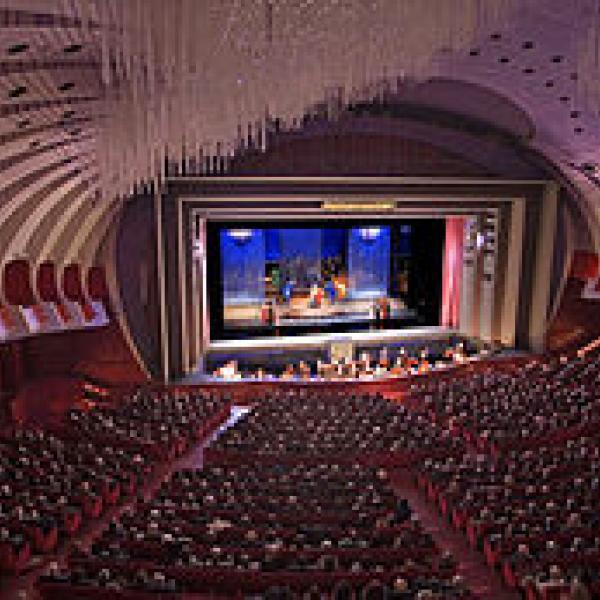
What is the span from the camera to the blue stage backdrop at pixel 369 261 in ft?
78.3

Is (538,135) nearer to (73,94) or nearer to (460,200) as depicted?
(460,200)

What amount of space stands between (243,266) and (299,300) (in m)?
2.85

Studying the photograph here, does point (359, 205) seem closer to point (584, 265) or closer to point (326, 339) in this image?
point (326, 339)

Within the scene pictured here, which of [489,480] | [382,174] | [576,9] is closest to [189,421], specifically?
[489,480]

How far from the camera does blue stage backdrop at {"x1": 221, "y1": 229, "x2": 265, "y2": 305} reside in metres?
22.6

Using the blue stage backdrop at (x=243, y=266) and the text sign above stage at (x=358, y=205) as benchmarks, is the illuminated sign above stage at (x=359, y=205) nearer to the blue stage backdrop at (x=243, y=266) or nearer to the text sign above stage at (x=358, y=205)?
the text sign above stage at (x=358, y=205)

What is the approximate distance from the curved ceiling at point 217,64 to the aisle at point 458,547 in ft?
21.8

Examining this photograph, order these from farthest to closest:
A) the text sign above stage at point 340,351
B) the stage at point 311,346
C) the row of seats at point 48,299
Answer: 1. the text sign above stage at point 340,351
2. the stage at point 311,346
3. the row of seats at point 48,299

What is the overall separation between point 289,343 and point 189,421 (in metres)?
7.81

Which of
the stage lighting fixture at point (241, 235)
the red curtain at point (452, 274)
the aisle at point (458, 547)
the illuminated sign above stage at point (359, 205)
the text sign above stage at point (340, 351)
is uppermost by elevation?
the illuminated sign above stage at point (359, 205)

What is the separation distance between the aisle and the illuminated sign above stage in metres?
9.63

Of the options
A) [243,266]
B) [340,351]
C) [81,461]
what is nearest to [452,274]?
[340,351]

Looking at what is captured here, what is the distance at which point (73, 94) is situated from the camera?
9.19 m

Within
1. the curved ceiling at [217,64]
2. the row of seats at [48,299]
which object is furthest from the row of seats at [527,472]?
the row of seats at [48,299]
